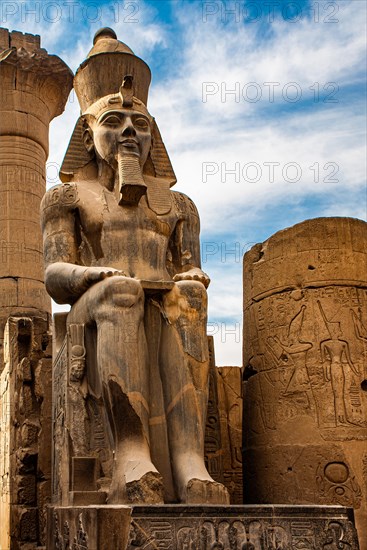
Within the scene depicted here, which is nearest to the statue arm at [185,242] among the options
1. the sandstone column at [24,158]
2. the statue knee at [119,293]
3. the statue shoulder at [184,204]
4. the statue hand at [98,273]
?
the statue shoulder at [184,204]

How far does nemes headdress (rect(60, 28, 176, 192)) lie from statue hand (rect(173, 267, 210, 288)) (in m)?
0.86

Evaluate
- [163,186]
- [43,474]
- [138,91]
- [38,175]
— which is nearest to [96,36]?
[138,91]

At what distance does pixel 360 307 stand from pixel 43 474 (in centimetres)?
278

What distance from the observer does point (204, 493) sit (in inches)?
184

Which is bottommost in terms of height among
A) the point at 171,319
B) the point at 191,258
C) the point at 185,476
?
the point at 185,476

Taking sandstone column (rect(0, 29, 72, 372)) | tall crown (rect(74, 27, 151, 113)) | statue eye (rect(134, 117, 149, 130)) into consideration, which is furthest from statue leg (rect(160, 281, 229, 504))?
sandstone column (rect(0, 29, 72, 372))

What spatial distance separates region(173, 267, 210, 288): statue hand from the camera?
557 cm

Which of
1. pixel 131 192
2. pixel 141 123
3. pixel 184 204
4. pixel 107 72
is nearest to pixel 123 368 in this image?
pixel 131 192

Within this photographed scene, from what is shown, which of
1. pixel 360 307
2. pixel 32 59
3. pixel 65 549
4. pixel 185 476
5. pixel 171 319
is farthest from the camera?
pixel 32 59

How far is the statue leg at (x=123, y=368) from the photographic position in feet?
15.9

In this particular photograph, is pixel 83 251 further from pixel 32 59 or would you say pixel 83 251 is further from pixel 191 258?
pixel 32 59

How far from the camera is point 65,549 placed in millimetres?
4500

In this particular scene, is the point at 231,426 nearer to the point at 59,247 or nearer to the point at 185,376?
the point at 185,376

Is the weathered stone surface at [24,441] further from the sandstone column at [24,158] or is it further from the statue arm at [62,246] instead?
the sandstone column at [24,158]
